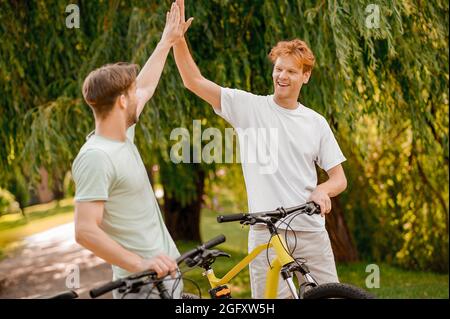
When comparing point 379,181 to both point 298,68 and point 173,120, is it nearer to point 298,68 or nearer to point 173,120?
point 173,120

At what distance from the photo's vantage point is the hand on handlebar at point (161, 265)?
7.68ft

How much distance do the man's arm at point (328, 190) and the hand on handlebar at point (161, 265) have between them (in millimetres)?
933

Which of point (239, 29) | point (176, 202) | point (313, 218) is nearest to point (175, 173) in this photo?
point (176, 202)

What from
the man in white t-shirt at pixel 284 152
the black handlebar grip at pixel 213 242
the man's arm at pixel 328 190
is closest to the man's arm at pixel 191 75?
the man in white t-shirt at pixel 284 152

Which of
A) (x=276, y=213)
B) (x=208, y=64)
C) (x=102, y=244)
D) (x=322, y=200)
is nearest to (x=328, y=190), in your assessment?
(x=322, y=200)

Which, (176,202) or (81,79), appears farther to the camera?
(176,202)

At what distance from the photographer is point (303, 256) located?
3.46m

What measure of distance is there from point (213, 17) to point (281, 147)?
282cm

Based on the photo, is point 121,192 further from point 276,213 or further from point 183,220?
point 183,220

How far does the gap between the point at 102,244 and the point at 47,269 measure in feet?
26.7

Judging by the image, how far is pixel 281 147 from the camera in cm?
340

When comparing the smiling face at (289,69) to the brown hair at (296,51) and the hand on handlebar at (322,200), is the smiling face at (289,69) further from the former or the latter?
the hand on handlebar at (322,200)

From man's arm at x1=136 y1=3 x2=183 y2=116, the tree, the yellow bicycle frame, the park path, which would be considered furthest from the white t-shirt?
the park path

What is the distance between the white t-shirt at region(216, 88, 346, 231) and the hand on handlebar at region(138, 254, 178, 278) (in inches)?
41.2
